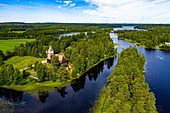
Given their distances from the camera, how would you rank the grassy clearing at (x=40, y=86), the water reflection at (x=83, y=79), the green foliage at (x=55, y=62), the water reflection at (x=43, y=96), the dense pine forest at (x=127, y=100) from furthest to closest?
the green foliage at (x=55, y=62)
the grassy clearing at (x=40, y=86)
the water reflection at (x=83, y=79)
the water reflection at (x=43, y=96)
the dense pine forest at (x=127, y=100)

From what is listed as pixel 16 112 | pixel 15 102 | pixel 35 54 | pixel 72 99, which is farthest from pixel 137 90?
pixel 35 54

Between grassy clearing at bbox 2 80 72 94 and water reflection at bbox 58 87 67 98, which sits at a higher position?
grassy clearing at bbox 2 80 72 94

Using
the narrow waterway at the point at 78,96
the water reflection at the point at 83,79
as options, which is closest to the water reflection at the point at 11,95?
the narrow waterway at the point at 78,96

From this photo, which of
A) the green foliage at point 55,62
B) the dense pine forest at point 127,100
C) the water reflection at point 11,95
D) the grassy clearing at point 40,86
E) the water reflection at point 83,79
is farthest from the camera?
the green foliage at point 55,62

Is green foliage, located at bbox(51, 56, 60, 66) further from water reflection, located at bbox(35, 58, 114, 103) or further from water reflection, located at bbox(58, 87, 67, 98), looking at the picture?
water reflection, located at bbox(58, 87, 67, 98)

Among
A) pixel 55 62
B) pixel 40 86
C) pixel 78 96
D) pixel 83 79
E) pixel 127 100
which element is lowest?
pixel 78 96

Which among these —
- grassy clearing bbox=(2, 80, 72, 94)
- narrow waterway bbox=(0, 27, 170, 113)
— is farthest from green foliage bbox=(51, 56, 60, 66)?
narrow waterway bbox=(0, 27, 170, 113)

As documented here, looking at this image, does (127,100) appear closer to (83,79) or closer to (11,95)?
(83,79)

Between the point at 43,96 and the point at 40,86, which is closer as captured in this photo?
the point at 43,96

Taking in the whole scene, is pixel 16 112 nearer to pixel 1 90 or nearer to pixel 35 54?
pixel 1 90

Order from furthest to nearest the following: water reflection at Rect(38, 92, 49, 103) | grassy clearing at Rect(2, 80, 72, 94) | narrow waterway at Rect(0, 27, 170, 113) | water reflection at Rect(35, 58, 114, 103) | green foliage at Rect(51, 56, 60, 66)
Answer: green foliage at Rect(51, 56, 60, 66), grassy clearing at Rect(2, 80, 72, 94), water reflection at Rect(35, 58, 114, 103), water reflection at Rect(38, 92, 49, 103), narrow waterway at Rect(0, 27, 170, 113)

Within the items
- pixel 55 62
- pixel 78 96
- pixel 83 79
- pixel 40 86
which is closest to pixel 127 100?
pixel 78 96

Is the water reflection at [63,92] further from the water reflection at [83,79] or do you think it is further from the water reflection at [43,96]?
the water reflection at [43,96]

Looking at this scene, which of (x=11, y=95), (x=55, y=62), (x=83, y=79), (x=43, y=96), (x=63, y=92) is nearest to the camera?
(x=43, y=96)
